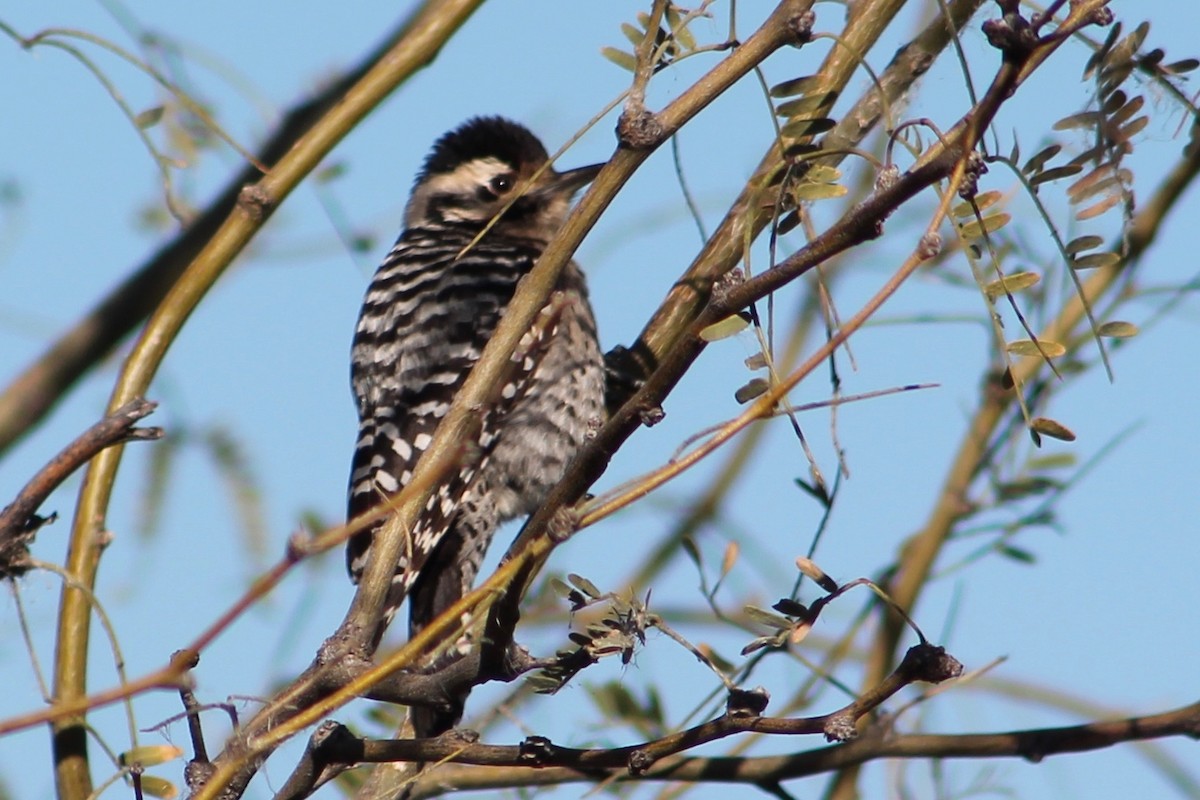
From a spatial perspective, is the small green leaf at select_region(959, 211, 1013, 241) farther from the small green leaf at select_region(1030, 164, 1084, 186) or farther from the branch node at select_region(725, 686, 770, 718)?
the branch node at select_region(725, 686, 770, 718)

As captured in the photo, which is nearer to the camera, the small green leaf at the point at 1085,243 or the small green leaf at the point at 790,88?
the small green leaf at the point at 1085,243

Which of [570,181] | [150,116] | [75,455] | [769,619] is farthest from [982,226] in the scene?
[570,181]

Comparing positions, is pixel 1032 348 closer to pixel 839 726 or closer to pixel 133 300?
pixel 839 726

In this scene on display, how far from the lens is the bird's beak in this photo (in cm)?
516

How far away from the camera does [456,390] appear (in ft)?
14.1

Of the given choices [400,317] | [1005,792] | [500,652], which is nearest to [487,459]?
[400,317]

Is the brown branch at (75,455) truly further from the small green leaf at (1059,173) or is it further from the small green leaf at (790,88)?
the small green leaf at (1059,173)

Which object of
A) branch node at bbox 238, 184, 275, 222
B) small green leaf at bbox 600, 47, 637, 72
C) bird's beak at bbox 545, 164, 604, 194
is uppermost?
Result: bird's beak at bbox 545, 164, 604, 194

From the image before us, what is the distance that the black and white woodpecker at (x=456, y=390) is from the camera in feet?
13.4

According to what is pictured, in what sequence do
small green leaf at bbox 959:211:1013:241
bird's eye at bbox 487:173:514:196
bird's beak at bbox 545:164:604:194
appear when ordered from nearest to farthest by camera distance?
small green leaf at bbox 959:211:1013:241 < bird's beak at bbox 545:164:604:194 < bird's eye at bbox 487:173:514:196

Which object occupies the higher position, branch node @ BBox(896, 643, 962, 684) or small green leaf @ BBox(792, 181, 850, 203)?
small green leaf @ BBox(792, 181, 850, 203)

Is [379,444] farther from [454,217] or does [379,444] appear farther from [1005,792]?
[1005,792]

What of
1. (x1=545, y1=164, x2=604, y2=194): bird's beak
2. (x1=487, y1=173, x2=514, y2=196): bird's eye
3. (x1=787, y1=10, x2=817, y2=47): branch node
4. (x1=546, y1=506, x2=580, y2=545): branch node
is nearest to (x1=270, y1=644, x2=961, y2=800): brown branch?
(x1=546, y1=506, x2=580, y2=545): branch node

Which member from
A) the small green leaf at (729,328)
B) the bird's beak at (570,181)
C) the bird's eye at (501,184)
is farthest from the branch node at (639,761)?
the bird's eye at (501,184)
